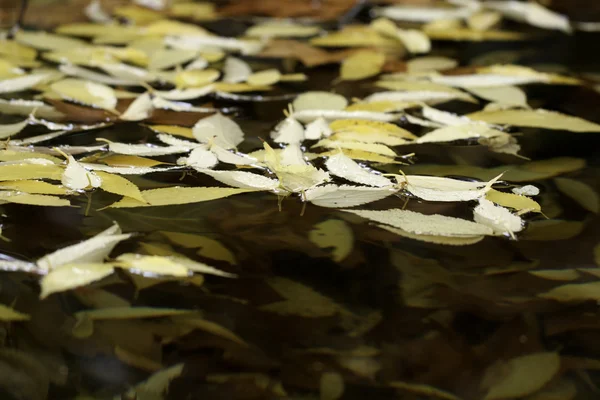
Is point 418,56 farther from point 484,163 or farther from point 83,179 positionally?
point 83,179

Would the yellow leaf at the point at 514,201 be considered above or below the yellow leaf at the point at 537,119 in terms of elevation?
above

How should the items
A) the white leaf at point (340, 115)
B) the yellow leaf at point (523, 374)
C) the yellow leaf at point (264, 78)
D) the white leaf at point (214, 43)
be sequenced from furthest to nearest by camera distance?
A: the white leaf at point (214, 43)
the yellow leaf at point (264, 78)
the white leaf at point (340, 115)
the yellow leaf at point (523, 374)

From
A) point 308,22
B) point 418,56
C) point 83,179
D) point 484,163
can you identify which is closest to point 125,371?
point 83,179

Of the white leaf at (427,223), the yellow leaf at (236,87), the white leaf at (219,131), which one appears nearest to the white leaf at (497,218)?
the white leaf at (427,223)

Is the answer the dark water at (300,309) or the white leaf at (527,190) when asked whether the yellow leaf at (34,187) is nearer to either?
the dark water at (300,309)

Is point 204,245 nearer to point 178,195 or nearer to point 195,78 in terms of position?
point 178,195
